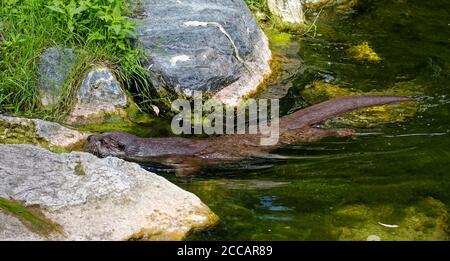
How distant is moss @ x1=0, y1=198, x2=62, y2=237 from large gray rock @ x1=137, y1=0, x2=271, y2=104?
2.91 metres

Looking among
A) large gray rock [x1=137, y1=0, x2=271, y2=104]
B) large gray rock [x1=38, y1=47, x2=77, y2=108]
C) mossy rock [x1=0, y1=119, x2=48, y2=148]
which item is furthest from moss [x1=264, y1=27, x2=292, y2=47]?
mossy rock [x1=0, y1=119, x2=48, y2=148]

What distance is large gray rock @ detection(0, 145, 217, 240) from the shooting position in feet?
14.6

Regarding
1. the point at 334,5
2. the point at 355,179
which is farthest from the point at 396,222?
the point at 334,5

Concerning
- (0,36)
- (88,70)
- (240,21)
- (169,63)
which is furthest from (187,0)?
(0,36)

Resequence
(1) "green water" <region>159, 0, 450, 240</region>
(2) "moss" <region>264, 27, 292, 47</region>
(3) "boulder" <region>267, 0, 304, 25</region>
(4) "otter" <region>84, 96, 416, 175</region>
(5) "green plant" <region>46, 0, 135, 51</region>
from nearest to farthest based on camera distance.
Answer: (1) "green water" <region>159, 0, 450, 240</region>, (4) "otter" <region>84, 96, 416, 175</region>, (5) "green plant" <region>46, 0, 135, 51</region>, (2) "moss" <region>264, 27, 292, 47</region>, (3) "boulder" <region>267, 0, 304, 25</region>

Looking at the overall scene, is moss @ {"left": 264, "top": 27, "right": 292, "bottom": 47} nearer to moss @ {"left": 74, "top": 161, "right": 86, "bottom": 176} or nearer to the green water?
the green water

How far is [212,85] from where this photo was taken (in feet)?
23.9

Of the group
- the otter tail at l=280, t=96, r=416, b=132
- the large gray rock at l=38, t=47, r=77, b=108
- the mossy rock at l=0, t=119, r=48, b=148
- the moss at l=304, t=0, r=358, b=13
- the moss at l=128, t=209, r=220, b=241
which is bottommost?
the moss at l=128, t=209, r=220, b=241

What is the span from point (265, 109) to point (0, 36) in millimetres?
3089

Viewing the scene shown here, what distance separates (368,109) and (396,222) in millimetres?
2429

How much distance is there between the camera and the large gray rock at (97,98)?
6.93m

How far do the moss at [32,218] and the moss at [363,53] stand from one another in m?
4.97

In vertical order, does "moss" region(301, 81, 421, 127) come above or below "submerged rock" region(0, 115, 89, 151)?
above

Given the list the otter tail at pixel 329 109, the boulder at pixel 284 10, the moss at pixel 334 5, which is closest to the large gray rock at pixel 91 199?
the otter tail at pixel 329 109
